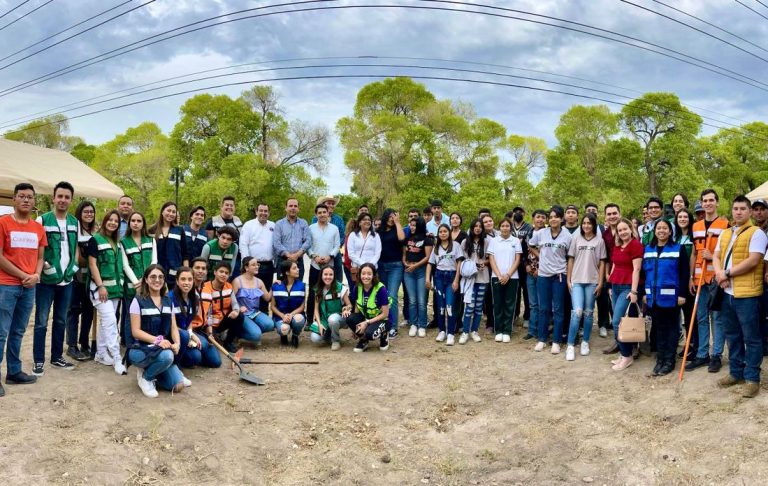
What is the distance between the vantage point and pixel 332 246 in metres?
8.35

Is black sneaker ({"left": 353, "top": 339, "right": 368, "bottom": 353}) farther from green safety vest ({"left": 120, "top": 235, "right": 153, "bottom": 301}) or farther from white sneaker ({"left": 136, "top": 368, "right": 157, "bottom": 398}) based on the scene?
green safety vest ({"left": 120, "top": 235, "right": 153, "bottom": 301})

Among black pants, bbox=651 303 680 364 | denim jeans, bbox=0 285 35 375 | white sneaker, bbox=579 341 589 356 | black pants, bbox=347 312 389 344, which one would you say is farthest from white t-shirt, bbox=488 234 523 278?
denim jeans, bbox=0 285 35 375

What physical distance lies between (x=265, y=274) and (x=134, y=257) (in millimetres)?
2237

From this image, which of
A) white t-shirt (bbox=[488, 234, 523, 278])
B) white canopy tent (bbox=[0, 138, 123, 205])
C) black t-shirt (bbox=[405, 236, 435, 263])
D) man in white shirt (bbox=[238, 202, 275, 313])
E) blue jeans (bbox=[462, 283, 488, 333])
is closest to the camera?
white t-shirt (bbox=[488, 234, 523, 278])

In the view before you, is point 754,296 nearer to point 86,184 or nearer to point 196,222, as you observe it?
point 196,222

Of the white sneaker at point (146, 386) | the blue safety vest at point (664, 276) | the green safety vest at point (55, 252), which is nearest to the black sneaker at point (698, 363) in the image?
the blue safety vest at point (664, 276)

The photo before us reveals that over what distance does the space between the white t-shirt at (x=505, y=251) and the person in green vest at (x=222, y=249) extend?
3776 millimetres

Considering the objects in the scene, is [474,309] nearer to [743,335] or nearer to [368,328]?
[368,328]

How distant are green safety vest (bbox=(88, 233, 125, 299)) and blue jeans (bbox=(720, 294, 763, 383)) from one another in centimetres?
653

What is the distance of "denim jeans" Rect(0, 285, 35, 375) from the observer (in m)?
5.03

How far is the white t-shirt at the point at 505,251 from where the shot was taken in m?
7.95

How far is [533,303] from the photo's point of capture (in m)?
8.03

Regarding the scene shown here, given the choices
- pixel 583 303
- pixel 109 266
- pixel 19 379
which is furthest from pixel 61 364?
pixel 583 303

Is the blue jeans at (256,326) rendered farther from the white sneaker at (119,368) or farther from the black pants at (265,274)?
the white sneaker at (119,368)
